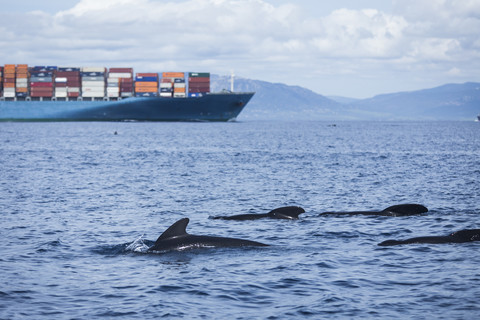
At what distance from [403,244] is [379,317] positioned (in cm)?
620

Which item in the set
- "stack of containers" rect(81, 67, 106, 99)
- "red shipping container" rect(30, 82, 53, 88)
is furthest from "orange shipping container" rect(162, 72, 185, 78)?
"red shipping container" rect(30, 82, 53, 88)

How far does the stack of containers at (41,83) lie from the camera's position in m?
149

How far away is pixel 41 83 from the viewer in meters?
149

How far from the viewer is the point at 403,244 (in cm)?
1755

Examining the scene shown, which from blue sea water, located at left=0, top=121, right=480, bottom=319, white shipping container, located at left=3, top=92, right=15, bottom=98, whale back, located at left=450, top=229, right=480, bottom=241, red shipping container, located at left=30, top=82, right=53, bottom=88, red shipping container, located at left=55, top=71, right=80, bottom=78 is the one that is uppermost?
red shipping container, located at left=55, top=71, right=80, bottom=78

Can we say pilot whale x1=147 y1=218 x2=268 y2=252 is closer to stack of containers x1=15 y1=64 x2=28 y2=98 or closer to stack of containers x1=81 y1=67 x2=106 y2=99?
stack of containers x1=81 y1=67 x2=106 y2=99

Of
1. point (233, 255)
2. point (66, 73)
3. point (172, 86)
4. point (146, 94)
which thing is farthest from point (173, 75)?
point (233, 255)

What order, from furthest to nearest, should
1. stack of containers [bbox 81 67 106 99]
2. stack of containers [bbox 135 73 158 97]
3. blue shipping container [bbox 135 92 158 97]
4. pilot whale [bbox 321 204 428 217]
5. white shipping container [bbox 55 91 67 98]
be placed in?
blue shipping container [bbox 135 92 158 97] < stack of containers [bbox 135 73 158 97] < stack of containers [bbox 81 67 106 99] < white shipping container [bbox 55 91 67 98] < pilot whale [bbox 321 204 428 217]

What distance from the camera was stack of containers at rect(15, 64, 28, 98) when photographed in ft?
493

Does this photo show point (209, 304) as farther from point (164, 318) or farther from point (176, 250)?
point (176, 250)

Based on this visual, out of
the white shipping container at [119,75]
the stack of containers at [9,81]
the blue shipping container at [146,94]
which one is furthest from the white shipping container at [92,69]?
the stack of containers at [9,81]

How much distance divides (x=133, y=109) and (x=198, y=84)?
16.4m

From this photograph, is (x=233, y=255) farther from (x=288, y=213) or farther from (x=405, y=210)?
(x=405, y=210)

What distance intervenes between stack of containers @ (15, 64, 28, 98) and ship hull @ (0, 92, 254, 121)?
9.60ft
